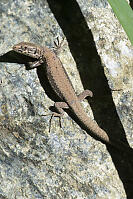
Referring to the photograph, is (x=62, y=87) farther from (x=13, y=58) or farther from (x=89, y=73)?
(x=13, y=58)

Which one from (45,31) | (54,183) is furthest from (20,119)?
(45,31)

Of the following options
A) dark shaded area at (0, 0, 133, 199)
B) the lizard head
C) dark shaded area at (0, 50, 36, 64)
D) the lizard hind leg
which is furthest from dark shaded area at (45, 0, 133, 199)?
dark shaded area at (0, 50, 36, 64)

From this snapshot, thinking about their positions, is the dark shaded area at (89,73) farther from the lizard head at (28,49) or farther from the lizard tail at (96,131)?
the lizard head at (28,49)

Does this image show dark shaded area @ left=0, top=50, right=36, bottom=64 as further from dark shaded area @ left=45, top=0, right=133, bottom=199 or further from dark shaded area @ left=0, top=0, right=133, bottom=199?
dark shaded area @ left=45, top=0, right=133, bottom=199

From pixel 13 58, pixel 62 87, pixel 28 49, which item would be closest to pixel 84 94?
pixel 62 87

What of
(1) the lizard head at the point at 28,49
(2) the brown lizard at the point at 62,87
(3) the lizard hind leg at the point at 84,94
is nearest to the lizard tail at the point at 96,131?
(2) the brown lizard at the point at 62,87

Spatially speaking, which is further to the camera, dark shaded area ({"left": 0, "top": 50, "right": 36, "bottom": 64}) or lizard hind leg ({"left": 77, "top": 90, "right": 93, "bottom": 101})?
dark shaded area ({"left": 0, "top": 50, "right": 36, "bottom": 64})
